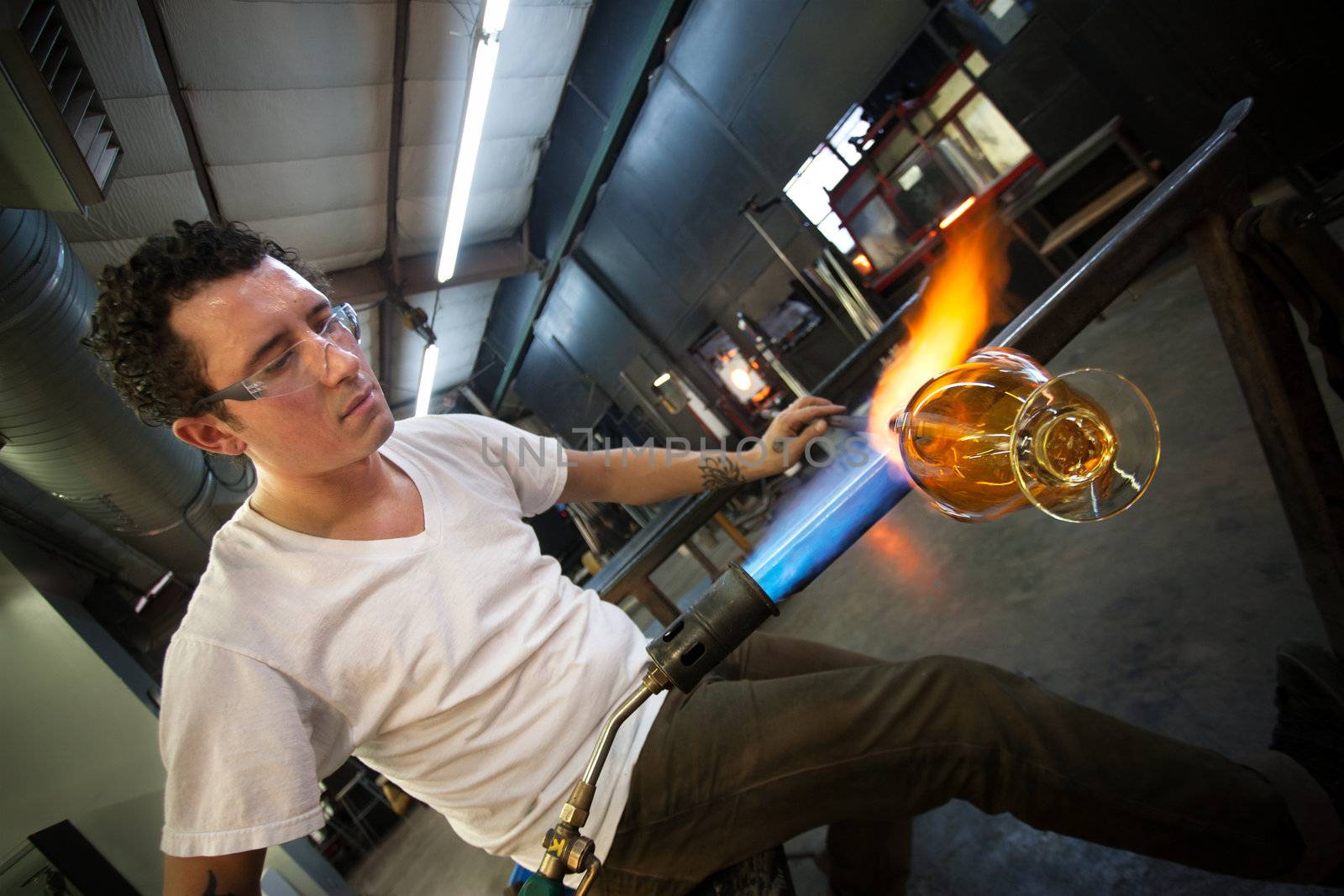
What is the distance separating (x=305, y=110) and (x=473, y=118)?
51.2 inches

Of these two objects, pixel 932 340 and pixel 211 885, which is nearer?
pixel 211 885

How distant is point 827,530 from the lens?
992mm

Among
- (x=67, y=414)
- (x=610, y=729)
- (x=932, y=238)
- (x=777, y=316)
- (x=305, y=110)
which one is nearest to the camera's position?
(x=610, y=729)

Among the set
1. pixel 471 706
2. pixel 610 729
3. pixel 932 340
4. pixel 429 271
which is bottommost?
pixel 932 340

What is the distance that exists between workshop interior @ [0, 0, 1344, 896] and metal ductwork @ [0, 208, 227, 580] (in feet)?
0.08

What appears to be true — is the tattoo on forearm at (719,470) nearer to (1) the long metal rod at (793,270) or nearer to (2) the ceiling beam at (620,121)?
(2) the ceiling beam at (620,121)

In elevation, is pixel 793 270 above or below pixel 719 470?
above

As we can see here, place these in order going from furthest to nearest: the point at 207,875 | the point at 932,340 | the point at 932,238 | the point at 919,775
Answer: the point at 932,238
the point at 932,340
the point at 919,775
the point at 207,875

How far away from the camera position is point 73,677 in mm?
3645

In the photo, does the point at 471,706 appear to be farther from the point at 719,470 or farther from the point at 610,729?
the point at 719,470

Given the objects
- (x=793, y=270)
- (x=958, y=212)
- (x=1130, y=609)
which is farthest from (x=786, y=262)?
(x=1130, y=609)

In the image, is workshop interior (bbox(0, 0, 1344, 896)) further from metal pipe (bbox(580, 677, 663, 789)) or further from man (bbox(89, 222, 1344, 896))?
man (bbox(89, 222, 1344, 896))

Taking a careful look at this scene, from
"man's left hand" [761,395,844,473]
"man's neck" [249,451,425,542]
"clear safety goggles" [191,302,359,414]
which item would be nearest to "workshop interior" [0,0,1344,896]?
"man's left hand" [761,395,844,473]

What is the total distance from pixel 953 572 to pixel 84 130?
455 cm
